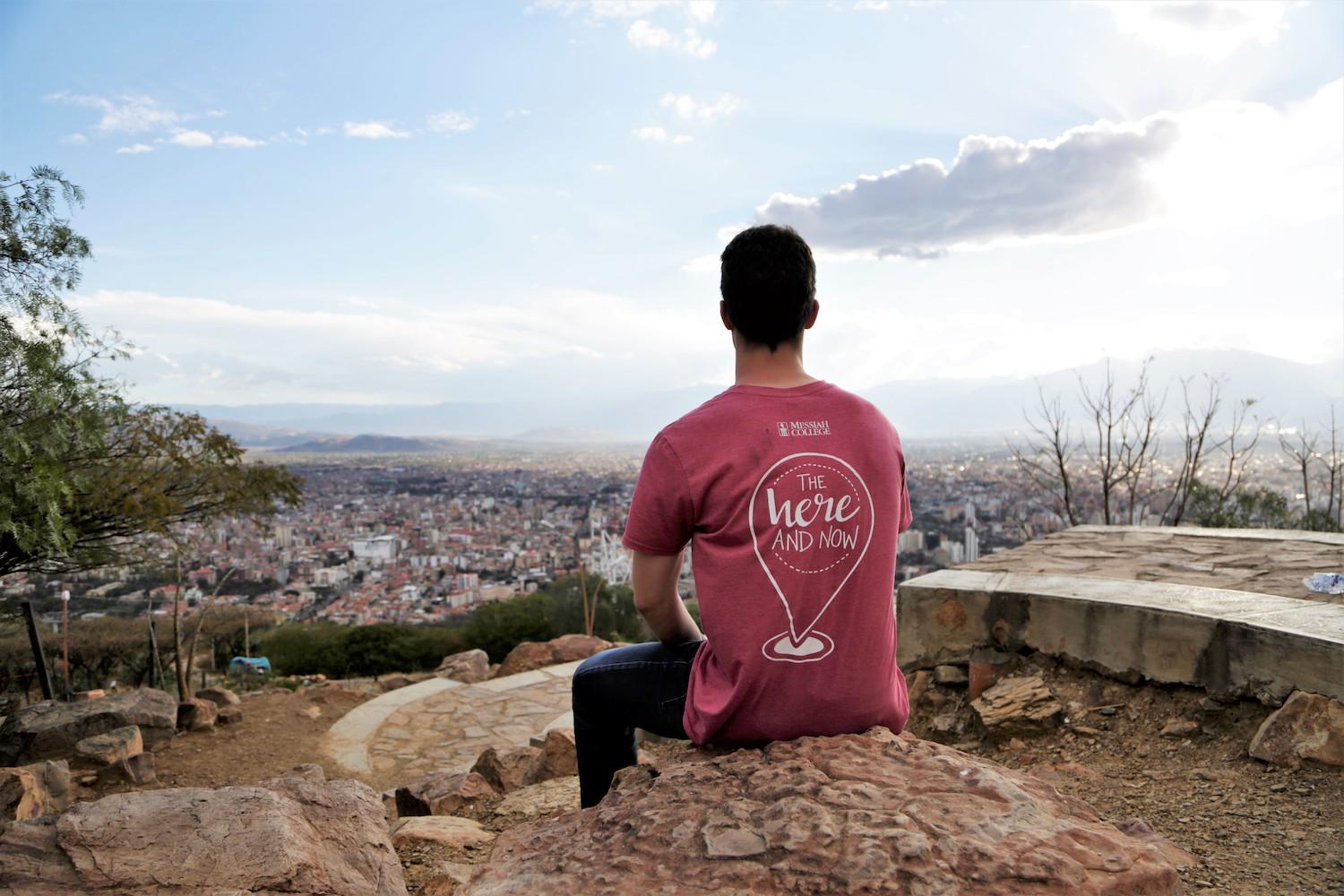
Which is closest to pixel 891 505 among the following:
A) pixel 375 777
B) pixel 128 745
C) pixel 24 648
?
pixel 375 777

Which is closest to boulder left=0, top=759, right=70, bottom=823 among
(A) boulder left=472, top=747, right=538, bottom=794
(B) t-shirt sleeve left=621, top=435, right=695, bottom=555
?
(A) boulder left=472, top=747, right=538, bottom=794

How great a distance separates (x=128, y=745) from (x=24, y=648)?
4213 mm

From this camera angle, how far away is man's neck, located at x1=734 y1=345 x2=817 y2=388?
1.85 m

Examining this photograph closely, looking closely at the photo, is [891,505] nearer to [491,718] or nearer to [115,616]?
[491,718]

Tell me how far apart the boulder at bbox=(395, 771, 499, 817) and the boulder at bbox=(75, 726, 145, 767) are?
2437 millimetres

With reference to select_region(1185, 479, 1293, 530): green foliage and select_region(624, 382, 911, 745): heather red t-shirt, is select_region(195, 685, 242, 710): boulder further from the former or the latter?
select_region(1185, 479, 1293, 530): green foliage

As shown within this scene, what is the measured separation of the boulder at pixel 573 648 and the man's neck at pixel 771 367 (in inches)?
278

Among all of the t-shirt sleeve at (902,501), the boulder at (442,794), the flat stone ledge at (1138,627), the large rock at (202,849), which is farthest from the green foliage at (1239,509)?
the large rock at (202,849)

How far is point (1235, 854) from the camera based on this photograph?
7.29 feet

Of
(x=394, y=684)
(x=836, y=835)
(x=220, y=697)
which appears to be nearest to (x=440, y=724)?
(x=394, y=684)

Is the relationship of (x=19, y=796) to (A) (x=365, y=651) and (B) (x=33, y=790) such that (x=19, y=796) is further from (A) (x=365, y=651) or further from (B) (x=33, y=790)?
(A) (x=365, y=651)

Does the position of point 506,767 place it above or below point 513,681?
above

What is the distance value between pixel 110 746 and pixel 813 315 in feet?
17.6

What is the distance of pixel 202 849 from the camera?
83.8 inches
